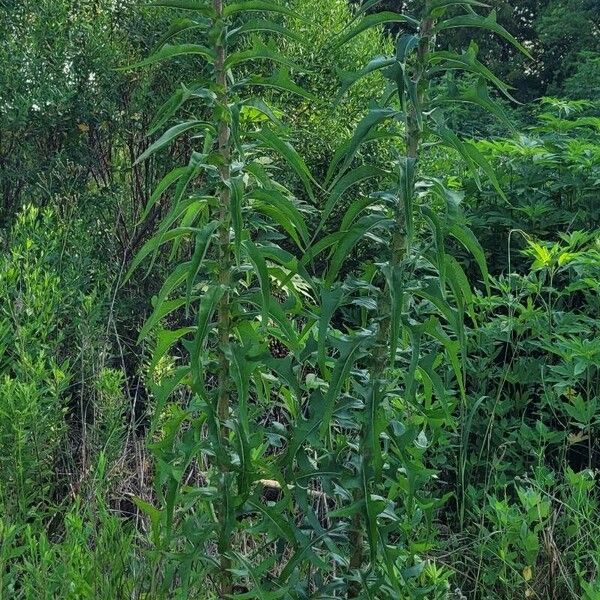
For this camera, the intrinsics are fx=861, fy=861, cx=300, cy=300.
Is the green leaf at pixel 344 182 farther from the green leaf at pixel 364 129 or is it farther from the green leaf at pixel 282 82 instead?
the green leaf at pixel 282 82

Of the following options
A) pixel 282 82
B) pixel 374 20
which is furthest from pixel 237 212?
pixel 374 20

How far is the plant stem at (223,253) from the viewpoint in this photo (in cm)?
221

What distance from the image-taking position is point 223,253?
227 centimetres

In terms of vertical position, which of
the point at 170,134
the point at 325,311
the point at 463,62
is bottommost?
the point at 325,311

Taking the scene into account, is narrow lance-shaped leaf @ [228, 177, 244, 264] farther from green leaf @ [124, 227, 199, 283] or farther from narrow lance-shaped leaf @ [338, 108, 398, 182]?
narrow lance-shaped leaf @ [338, 108, 398, 182]

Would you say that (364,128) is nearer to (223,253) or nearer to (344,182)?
(344,182)

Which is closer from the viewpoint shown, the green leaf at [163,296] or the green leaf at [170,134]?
the green leaf at [170,134]

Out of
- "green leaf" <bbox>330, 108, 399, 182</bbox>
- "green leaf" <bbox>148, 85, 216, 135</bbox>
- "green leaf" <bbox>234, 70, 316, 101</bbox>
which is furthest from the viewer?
"green leaf" <bbox>234, 70, 316, 101</bbox>

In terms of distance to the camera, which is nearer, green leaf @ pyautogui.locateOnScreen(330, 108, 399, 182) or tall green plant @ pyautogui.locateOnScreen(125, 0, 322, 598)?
green leaf @ pyautogui.locateOnScreen(330, 108, 399, 182)

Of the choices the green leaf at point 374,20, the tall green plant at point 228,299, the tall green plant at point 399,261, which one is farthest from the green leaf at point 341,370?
the green leaf at point 374,20

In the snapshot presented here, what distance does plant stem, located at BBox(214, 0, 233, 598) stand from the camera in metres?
2.21

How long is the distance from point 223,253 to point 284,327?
0.26 m

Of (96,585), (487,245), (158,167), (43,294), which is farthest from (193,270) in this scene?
(158,167)

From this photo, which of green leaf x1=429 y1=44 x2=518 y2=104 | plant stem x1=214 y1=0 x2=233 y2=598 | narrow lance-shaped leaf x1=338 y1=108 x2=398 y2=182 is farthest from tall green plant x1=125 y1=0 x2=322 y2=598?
green leaf x1=429 y1=44 x2=518 y2=104
